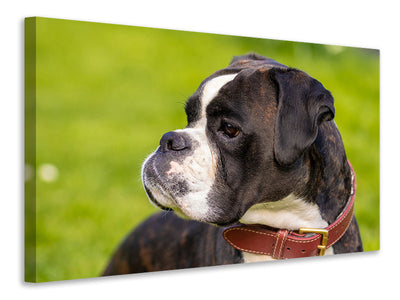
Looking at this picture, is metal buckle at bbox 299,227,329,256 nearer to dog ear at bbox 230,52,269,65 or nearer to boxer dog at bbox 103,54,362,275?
boxer dog at bbox 103,54,362,275

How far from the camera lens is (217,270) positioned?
108 inches

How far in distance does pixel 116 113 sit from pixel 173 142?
4.40ft

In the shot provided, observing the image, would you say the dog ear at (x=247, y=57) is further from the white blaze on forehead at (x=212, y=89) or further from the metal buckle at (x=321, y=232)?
the metal buckle at (x=321, y=232)

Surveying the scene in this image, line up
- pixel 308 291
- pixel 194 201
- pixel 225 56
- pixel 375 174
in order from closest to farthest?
pixel 194 201 < pixel 225 56 < pixel 308 291 < pixel 375 174

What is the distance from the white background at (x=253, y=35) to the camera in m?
2.37

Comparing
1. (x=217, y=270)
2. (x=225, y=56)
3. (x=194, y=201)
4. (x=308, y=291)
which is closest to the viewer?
(x=194, y=201)

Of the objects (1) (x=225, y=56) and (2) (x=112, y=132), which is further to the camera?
(2) (x=112, y=132)

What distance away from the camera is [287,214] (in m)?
2.50

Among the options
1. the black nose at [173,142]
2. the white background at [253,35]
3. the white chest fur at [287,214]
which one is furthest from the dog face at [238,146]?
the white background at [253,35]
